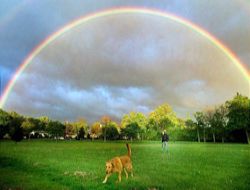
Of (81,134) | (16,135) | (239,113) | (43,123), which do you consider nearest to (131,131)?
(81,134)

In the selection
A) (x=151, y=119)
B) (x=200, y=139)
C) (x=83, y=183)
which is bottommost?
(x=83, y=183)

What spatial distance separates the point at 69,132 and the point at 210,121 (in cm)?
4478

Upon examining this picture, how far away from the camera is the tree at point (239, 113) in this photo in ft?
295

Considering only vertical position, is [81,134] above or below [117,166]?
above

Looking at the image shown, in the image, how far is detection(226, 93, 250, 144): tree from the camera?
295 ft

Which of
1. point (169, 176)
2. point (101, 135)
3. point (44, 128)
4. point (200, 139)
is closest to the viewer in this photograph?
point (169, 176)

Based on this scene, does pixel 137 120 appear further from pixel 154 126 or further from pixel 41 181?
pixel 41 181

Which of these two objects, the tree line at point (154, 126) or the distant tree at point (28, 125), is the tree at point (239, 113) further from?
the distant tree at point (28, 125)

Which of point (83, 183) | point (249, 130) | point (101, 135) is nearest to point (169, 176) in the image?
point (83, 183)

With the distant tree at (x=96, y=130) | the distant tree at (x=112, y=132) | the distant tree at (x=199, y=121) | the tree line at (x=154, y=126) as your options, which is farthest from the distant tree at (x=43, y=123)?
the distant tree at (x=199, y=121)

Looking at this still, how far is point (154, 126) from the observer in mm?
87188

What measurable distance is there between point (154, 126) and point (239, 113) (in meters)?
28.5

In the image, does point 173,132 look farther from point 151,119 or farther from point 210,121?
point 210,121

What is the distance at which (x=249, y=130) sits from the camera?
296 ft
